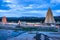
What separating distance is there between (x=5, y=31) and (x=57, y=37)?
91cm

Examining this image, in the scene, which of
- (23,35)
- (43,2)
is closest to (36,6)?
(43,2)

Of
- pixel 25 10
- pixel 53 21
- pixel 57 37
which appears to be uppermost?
pixel 25 10

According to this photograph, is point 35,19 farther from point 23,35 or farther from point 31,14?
point 23,35

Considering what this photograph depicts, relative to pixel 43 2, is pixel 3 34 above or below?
below

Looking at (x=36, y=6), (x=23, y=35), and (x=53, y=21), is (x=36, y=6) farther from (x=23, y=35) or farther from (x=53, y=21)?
(x=23, y=35)

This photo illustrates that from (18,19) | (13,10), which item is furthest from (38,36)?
(13,10)

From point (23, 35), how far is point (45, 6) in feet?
2.09

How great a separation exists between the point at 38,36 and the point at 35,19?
30 centimetres

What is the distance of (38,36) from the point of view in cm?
250

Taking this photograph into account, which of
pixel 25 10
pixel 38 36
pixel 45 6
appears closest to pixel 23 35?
pixel 38 36

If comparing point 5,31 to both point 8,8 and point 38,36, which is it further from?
point 38,36

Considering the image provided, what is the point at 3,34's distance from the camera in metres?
2.55

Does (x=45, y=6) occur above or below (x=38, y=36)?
above

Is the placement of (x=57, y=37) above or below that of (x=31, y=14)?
below
